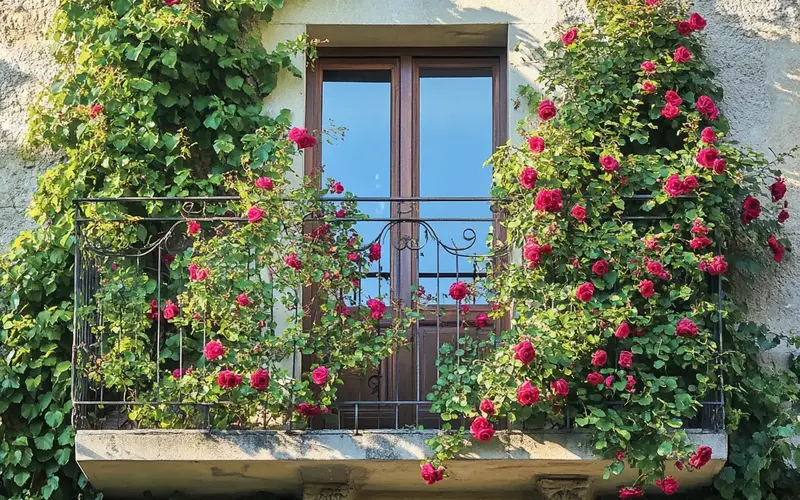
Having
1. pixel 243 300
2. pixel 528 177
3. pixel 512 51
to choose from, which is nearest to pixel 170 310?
pixel 243 300

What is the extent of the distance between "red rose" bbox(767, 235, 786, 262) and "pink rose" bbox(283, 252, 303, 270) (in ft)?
7.84

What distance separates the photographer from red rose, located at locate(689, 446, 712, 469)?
6254mm

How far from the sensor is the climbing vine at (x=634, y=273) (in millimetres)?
6398

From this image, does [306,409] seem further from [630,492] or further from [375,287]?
[630,492]

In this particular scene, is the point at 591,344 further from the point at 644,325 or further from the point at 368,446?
the point at 368,446

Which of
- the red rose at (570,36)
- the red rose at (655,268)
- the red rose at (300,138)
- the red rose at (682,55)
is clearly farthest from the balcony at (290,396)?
the red rose at (682,55)

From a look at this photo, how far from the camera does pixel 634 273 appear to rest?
6633mm

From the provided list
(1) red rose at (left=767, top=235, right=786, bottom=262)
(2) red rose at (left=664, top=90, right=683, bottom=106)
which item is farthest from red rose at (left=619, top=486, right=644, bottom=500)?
(2) red rose at (left=664, top=90, right=683, bottom=106)

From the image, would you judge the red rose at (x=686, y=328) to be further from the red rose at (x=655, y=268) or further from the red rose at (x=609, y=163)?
the red rose at (x=609, y=163)

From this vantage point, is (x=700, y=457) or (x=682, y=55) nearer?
(x=700, y=457)

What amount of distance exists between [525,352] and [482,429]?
1.36ft

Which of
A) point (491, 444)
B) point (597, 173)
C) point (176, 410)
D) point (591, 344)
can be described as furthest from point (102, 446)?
point (597, 173)

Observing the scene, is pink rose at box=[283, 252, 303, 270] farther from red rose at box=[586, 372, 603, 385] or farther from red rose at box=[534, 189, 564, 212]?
red rose at box=[586, 372, 603, 385]

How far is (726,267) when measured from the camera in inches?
259
